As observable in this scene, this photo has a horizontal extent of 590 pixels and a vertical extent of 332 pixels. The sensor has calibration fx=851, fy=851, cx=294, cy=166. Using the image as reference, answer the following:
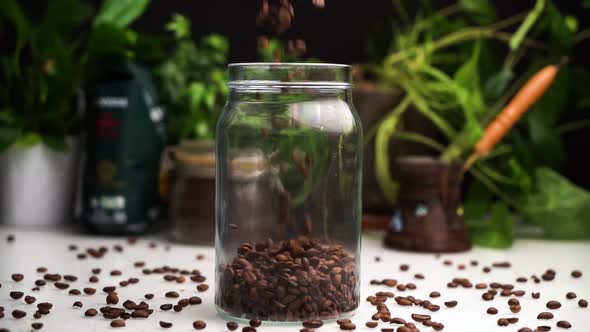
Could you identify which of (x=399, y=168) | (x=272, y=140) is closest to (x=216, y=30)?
(x=399, y=168)

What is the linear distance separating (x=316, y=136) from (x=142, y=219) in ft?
2.73

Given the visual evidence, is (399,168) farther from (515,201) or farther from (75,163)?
(75,163)

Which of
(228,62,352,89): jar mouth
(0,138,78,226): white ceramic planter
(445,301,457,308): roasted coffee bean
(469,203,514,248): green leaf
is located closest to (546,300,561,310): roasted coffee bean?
(445,301,457,308): roasted coffee bean

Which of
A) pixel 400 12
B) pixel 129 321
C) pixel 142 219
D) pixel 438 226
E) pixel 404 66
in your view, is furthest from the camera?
pixel 400 12

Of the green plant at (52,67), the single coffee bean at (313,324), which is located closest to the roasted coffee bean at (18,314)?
the single coffee bean at (313,324)

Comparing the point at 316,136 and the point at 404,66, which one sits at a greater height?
the point at 404,66

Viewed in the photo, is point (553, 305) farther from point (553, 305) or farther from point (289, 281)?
point (289, 281)

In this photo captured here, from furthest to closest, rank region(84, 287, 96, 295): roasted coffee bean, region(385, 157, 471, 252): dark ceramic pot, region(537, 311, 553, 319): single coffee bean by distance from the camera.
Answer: region(385, 157, 471, 252): dark ceramic pot < region(84, 287, 96, 295): roasted coffee bean < region(537, 311, 553, 319): single coffee bean

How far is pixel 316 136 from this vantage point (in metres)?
1.14

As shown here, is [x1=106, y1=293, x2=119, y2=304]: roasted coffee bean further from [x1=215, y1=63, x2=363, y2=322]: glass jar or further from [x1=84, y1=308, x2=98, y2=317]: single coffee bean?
[x1=215, y1=63, x2=363, y2=322]: glass jar

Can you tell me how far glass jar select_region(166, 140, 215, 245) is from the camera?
1.74m

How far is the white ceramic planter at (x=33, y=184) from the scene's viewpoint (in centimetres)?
194

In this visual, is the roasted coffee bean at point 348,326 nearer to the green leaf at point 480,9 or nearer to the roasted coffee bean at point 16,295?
the roasted coffee bean at point 16,295

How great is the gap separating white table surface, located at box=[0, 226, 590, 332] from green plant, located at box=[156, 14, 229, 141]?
0.31m
